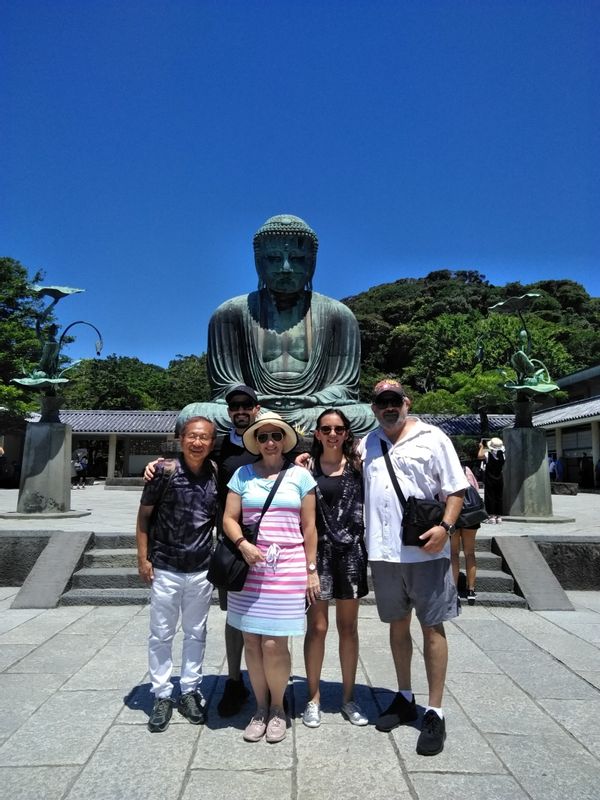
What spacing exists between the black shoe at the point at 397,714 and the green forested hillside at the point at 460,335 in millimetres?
19238

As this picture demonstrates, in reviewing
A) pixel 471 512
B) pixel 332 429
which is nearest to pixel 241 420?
pixel 332 429

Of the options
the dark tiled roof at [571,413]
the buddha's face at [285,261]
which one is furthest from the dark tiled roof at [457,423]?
the buddha's face at [285,261]

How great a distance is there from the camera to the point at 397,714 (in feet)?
9.91

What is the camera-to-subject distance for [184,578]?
10.3 ft

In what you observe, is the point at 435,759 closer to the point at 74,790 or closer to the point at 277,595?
the point at 277,595

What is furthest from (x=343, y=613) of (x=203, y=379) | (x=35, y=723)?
(x=203, y=379)

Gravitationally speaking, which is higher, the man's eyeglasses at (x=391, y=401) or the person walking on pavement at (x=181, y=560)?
the man's eyeglasses at (x=391, y=401)

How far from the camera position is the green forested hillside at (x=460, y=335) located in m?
24.4

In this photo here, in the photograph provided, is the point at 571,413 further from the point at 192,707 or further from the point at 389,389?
the point at 192,707

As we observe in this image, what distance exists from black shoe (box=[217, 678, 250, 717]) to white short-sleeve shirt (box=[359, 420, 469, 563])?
1004 millimetres

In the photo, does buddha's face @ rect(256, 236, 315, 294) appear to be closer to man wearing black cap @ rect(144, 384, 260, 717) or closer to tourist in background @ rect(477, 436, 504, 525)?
tourist in background @ rect(477, 436, 504, 525)

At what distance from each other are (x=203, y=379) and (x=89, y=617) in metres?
33.3

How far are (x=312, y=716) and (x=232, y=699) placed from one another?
45cm

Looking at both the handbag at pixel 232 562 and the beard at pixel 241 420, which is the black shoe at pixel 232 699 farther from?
the beard at pixel 241 420
